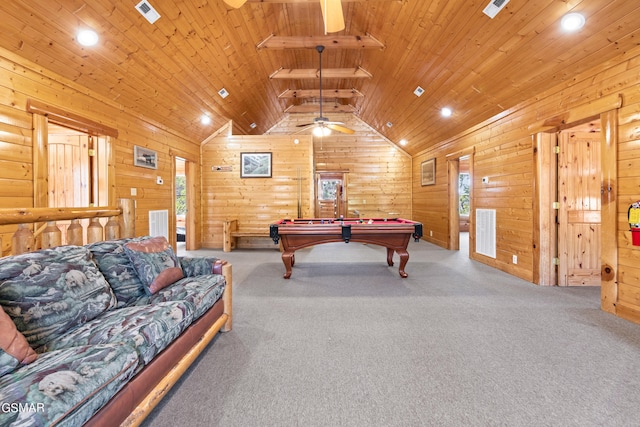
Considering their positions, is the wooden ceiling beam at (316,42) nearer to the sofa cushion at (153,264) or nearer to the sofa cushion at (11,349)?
the sofa cushion at (153,264)

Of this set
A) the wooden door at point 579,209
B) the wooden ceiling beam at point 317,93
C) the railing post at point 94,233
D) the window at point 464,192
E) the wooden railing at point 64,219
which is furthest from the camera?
the window at point 464,192

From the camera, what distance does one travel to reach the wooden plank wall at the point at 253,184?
650cm

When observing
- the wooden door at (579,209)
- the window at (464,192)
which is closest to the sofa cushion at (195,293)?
the wooden door at (579,209)

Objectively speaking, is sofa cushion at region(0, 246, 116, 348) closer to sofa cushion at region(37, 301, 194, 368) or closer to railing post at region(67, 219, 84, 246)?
sofa cushion at region(37, 301, 194, 368)

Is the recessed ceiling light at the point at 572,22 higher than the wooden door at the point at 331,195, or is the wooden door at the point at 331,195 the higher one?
the recessed ceiling light at the point at 572,22

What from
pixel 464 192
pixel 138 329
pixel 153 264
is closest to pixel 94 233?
pixel 153 264

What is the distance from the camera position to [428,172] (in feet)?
23.5

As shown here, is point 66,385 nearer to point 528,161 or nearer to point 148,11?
point 148,11

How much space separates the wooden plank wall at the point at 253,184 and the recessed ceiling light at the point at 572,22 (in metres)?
4.65

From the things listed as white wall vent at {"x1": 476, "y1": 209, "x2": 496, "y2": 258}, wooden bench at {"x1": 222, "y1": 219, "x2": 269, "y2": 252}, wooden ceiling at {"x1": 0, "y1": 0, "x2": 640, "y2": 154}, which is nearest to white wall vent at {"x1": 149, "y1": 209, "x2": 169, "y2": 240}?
wooden bench at {"x1": 222, "y1": 219, "x2": 269, "y2": 252}

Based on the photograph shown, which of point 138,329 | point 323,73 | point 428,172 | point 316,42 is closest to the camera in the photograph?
point 138,329

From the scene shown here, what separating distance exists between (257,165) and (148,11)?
378 cm

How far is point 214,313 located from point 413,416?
152cm

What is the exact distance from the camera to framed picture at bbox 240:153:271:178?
651 cm
